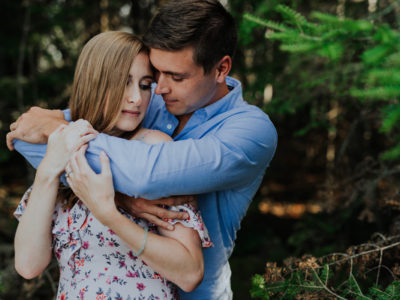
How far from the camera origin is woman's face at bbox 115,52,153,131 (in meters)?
2.00

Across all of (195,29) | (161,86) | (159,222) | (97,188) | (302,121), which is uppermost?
(195,29)

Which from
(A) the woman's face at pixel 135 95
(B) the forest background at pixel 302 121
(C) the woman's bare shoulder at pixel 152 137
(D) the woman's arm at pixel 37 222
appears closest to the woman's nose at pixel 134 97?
(A) the woman's face at pixel 135 95

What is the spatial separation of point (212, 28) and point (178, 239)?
116 centimetres

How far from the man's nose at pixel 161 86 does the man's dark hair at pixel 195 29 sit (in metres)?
0.15

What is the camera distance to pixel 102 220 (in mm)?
1672

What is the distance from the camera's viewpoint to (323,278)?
6.94ft

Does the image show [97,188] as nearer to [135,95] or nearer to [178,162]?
[178,162]

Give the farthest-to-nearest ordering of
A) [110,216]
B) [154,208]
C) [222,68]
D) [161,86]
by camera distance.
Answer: [222,68], [161,86], [154,208], [110,216]

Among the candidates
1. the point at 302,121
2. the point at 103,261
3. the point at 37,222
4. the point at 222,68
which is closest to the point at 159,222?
the point at 103,261

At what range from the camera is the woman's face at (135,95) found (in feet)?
6.56

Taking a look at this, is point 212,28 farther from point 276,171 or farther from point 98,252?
point 276,171

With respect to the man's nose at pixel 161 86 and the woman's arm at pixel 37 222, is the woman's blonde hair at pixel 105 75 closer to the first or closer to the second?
the man's nose at pixel 161 86

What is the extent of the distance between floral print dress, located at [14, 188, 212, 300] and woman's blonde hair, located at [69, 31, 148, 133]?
0.45 m

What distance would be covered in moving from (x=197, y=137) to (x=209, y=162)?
16.6 inches
